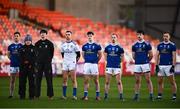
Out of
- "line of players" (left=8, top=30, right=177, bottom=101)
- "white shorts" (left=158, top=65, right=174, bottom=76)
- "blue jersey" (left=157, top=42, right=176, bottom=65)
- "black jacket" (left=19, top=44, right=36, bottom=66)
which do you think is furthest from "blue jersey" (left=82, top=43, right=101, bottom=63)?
"white shorts" (left=158, top=65, right=174, bottom=76)

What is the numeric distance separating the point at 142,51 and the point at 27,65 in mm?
3667

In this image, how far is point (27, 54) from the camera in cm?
2284

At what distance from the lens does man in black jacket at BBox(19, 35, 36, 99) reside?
22.8 m

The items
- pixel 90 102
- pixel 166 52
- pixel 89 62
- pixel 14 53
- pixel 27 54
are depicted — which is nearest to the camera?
pixel 90 102

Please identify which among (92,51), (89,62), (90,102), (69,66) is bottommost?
(90,102)

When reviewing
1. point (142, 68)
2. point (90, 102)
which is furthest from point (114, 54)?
point (90, 102)

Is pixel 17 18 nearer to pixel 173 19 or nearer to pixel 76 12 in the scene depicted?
pixel 76 12

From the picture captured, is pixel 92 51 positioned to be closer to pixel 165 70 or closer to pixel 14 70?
pixel 165 70

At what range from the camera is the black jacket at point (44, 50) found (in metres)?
22.8

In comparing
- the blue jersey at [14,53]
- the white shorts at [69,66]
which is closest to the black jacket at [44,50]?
the white shorts at [69,66]

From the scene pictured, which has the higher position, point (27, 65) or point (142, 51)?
point (142, 51)

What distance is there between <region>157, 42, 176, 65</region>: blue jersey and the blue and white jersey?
266 centimetres

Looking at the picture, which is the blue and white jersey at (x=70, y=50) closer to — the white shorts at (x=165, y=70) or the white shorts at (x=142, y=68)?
the white shorts at (x=142, y=68)

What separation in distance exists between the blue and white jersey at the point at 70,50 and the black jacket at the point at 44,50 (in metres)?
0.41
